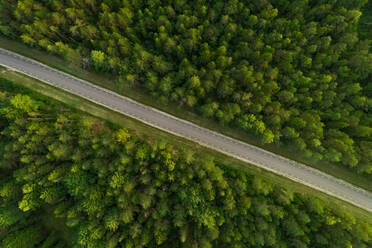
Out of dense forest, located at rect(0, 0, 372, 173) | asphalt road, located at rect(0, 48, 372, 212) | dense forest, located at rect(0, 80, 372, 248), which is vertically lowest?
dense forest, located at rect(0, 80, 372, 248)

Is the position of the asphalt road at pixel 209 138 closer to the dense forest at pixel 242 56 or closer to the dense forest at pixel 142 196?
the dense forest at pixel 242 56

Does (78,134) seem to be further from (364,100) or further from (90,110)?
(364,100)

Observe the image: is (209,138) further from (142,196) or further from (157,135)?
(142,196)

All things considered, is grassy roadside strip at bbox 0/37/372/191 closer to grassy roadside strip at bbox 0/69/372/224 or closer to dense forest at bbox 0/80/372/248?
grassy roadside strip at bbox 0/69/372/224

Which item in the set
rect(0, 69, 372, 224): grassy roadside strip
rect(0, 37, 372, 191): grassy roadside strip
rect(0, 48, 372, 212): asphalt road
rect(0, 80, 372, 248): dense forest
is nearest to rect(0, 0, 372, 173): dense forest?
rect(0, 37, 372, 191): grassy roadside strip

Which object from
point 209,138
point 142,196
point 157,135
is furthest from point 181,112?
point 142,196
